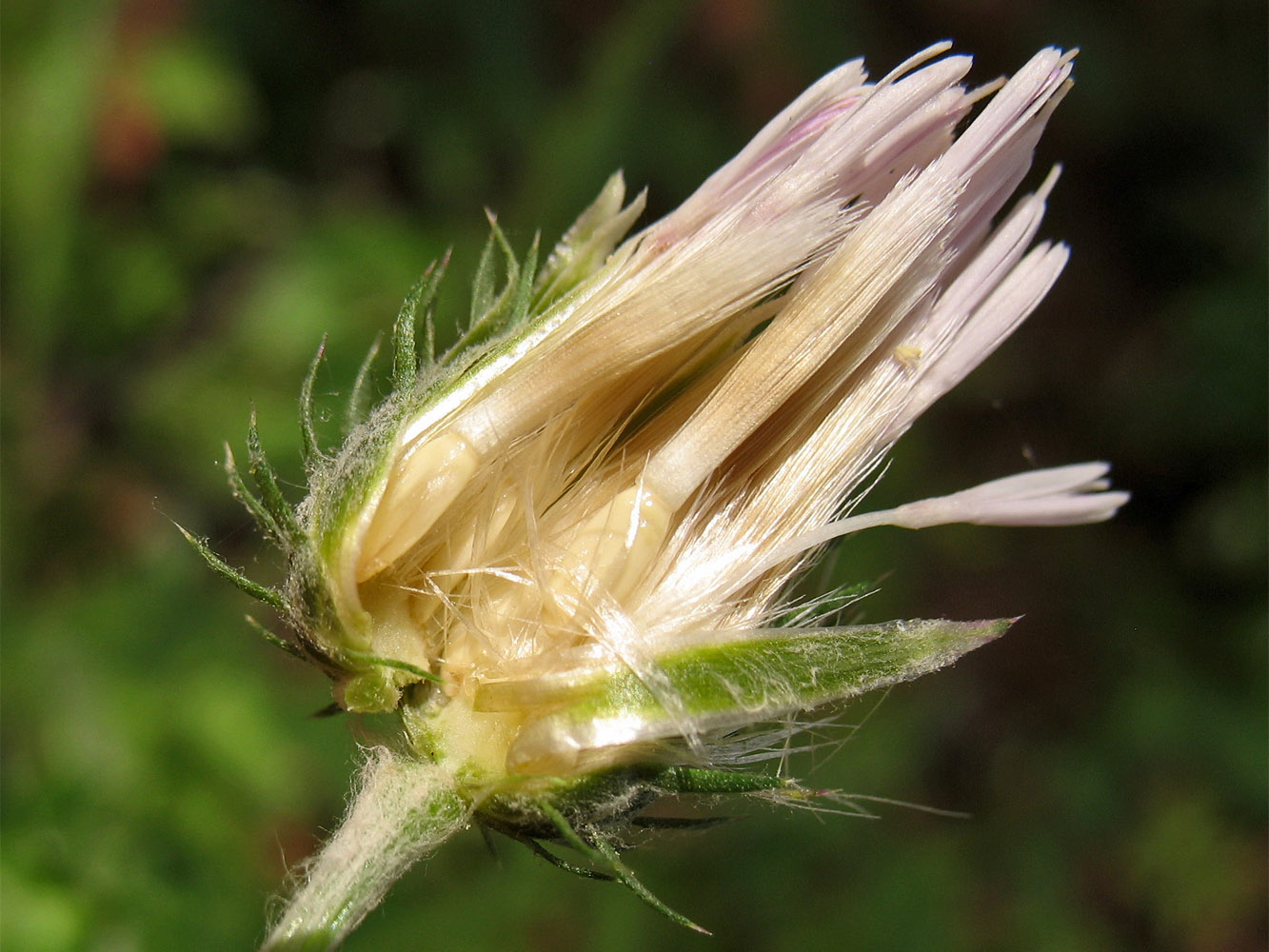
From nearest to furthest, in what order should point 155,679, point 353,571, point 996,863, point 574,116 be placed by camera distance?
1. point 353,571
2. point 155,679
3. point 574,116
4. point 996,863

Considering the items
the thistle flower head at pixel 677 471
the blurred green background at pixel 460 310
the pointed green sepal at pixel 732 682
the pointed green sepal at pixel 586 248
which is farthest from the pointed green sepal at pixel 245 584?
the blurred green background at pixel 460 310

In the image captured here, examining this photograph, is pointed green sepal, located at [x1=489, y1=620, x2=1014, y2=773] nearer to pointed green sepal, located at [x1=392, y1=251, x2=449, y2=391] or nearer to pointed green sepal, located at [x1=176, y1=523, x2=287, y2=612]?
pointed green sepal, located at [x1=176, y1=523, x2=287, y2=612]

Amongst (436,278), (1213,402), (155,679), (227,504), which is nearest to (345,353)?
(227,504)

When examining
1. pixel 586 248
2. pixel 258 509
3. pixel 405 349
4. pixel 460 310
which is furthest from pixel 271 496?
pixel 460 310

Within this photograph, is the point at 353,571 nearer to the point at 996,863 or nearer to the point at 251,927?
the point at 251,927

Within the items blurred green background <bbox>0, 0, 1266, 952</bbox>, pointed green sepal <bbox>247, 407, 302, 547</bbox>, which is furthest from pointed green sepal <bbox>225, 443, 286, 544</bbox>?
blurred green background <bbox>0, 0, 1266, 952</bbox>

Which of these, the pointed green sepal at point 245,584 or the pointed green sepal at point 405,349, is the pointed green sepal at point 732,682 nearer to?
the pointed green sepal at point 245,584

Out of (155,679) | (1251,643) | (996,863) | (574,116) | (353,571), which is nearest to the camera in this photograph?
(353,571)

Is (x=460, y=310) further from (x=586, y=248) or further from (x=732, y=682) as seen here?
(x=732, y=682)
